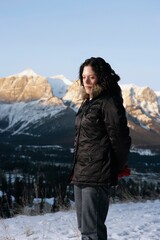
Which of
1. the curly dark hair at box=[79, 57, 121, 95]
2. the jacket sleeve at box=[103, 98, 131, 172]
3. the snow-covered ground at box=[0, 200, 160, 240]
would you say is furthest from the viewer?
the snow-covered ground at box=[0, 200, 160, 240]

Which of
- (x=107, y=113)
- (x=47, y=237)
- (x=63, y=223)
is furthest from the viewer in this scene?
(x=63, y=223)

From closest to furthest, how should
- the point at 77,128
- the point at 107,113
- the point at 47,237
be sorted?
the point at 107,113, the point at 77,128, the point at 47,237

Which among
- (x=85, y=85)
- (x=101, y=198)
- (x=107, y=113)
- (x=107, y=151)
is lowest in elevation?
(x=101, y=198)

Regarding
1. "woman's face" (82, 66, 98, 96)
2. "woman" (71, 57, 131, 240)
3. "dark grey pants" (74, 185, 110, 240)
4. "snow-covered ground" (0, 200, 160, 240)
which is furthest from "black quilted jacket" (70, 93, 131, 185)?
"snow-covered ground" (0, 200, 160, 240)

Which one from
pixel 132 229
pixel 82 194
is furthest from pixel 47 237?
pixel 82 194

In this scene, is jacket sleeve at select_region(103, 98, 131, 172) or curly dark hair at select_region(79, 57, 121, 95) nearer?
jacket sleeve at select_region(103, 98, 131, 172)

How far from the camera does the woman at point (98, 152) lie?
171 inches

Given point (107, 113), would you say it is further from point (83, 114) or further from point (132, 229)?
point (132, 229)

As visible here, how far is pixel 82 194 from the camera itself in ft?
14.9

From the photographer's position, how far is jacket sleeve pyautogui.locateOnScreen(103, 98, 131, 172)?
14.2 feet

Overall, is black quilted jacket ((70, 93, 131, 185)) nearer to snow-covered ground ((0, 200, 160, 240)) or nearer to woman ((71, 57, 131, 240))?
woman ((71, 57, 131, 240))

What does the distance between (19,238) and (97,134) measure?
11.1 feet

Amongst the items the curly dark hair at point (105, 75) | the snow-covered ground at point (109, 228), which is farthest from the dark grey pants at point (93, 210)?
the snow-covered ground at point (109, 228)

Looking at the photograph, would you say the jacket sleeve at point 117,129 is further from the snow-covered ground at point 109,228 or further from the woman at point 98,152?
the snow-covered ground at point 109,228
